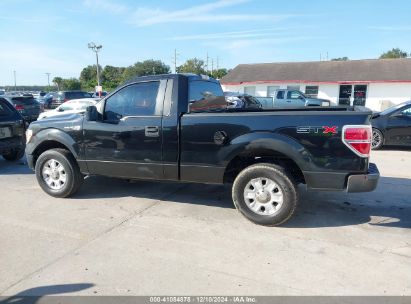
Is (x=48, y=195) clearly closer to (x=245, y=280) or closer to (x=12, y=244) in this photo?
(x=12, y=244)

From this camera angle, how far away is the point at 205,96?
5.41 metres

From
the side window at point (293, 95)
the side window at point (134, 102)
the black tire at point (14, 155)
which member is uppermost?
the side window at point (293, 95)

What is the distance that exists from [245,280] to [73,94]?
87.7 feet

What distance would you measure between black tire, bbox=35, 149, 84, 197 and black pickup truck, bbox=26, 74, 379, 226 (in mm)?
16

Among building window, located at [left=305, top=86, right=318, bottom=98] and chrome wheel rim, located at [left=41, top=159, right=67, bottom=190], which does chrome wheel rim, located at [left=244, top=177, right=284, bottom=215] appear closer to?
chrome wheel rim, located at [left=41, top=159, right=67, bottom=190]

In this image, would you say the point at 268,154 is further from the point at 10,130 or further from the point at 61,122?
the point at 10,130

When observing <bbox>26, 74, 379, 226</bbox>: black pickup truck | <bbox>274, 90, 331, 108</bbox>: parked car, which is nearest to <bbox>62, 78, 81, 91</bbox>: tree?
<bbox>274, 90, 331, 108</bbox>: parked car

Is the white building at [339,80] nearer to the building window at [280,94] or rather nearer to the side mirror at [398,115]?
the building window at [280,94]

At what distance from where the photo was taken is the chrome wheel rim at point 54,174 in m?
5.66

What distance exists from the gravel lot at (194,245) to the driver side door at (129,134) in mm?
611

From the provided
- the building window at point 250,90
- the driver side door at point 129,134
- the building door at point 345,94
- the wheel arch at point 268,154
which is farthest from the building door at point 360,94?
the driver side door at point 129,134

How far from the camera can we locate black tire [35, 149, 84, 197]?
18.2ft

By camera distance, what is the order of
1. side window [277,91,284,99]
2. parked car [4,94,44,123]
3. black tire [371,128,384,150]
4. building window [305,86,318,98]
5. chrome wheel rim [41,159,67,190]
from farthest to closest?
building window [305,86,318,98] < side window [277,91,284,99] < parked car [4,94,44,123] < black tire [371,128,384,150] < chrome wheel rim [41,159,67,190]

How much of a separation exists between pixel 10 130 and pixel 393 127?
10028mm
